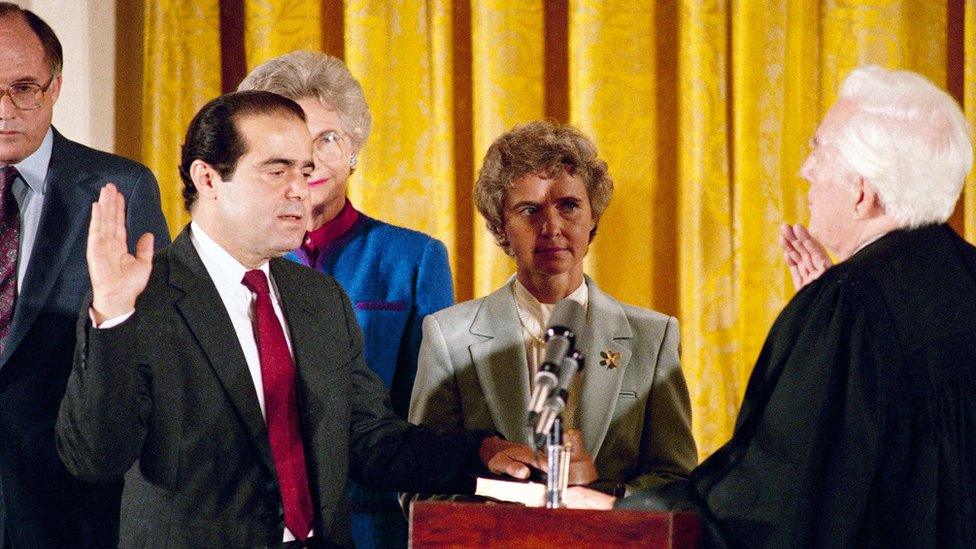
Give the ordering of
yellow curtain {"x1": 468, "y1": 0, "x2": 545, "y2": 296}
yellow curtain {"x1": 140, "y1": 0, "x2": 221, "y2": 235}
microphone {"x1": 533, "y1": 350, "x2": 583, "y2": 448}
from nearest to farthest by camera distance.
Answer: microphone {"x1": 533, "y1": 350, "x2": 583, "y2": 448}, yellow curtain {"x1": 468, "y1": 0, "x2": 545, "y2": 296}, yellow curtain {"x1": 140, "y1": 0, "x2": 221, "y2": 235}

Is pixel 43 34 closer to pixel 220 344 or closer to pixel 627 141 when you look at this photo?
pixel 220 344

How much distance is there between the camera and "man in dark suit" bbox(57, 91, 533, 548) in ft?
7.59

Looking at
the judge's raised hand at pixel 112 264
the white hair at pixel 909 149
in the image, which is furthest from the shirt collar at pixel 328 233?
the white hair at pixel 909 149

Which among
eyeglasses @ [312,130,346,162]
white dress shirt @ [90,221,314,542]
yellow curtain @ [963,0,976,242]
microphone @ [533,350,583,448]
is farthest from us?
yellow curtain @ [963,0,976,242]

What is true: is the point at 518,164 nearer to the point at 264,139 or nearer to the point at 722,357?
the point at 264,139

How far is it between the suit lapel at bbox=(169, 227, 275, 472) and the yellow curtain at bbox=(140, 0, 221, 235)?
1694 mm

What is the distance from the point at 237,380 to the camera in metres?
2.52

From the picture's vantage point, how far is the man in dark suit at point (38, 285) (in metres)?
2.79

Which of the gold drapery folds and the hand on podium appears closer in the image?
the hand on podium

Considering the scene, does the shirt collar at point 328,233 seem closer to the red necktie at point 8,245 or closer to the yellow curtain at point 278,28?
the red necktie at point 8,245

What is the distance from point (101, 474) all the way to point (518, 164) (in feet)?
4.39

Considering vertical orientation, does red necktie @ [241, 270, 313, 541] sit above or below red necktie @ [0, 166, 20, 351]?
below

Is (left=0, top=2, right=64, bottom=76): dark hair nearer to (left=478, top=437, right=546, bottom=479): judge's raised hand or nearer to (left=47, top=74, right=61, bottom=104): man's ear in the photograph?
(left=47, top=74, right=61, bottom=104): man's ear

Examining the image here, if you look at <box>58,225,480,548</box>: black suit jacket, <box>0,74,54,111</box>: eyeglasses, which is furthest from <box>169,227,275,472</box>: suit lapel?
<box>0,74,54,111</box>: eyeglasses
